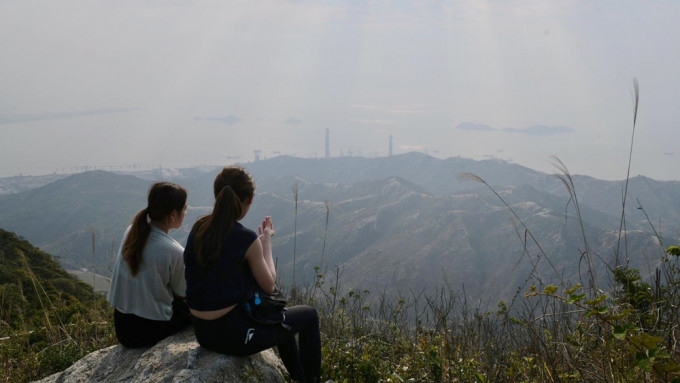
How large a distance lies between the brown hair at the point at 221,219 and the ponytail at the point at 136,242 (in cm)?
70

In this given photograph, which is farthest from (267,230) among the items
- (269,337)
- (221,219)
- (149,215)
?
(149,215)

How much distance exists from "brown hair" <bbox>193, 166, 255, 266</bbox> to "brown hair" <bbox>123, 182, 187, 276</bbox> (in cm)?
63

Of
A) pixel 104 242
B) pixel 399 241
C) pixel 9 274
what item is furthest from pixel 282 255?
pixel 9 274

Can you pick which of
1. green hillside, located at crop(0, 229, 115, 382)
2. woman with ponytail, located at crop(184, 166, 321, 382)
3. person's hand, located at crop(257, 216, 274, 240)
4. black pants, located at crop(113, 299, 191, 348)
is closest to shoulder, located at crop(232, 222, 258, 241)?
woman with ponytail, located at crop(184, 166, 321, 382)

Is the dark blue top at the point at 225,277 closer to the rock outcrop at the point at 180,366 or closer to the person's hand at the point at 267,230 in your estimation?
the person's hand at the point at 267,230

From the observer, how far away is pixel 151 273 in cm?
443

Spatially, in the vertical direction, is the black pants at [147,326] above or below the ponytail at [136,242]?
below

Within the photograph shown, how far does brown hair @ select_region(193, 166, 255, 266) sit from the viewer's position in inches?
148

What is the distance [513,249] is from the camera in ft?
579

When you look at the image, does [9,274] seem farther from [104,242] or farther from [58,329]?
[104,242]

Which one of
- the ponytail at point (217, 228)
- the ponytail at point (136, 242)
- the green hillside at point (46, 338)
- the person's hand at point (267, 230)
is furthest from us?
the green hillside at point (46, 338)

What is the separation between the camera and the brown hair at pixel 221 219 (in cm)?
376

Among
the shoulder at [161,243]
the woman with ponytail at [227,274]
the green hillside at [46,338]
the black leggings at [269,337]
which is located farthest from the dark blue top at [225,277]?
the green hillside at [46,338]

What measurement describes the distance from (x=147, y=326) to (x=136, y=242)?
0.76m
